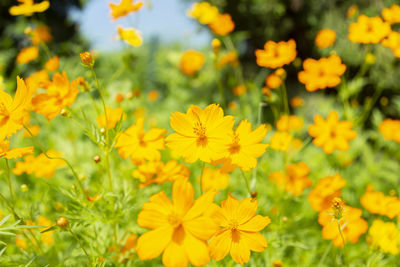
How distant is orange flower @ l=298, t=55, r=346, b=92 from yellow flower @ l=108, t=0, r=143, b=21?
0.68 m

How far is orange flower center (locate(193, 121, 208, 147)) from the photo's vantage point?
2.49 ft

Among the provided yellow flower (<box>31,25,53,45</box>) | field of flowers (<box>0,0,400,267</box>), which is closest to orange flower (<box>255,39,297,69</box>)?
field of flowers (<box>0,0,400,267</box>)

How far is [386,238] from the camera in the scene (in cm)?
119

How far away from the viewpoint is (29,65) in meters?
4.48

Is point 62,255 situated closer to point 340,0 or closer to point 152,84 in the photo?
point 340,0

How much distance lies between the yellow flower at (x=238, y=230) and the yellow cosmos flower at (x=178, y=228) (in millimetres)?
59

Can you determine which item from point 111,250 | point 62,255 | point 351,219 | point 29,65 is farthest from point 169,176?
point 29,65

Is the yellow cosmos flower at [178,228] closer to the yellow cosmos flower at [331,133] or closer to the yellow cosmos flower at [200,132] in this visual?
the yellow cosmos flower at [200,132]

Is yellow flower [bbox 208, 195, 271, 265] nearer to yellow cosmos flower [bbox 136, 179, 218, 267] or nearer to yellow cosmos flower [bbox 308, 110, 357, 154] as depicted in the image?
yellow cosmos flower [bbox 136, 179, 218, 267]

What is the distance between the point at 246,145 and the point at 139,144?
13.7 inches

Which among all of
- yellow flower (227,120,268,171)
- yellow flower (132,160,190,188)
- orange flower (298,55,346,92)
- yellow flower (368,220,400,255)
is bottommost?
yellow flower (368,220,400,255)

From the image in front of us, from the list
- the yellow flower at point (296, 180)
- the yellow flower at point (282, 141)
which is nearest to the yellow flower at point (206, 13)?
the yellow flower at point (282, 141)

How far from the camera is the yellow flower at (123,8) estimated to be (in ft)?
3.92

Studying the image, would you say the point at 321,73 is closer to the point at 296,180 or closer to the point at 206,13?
the point at 296,180
